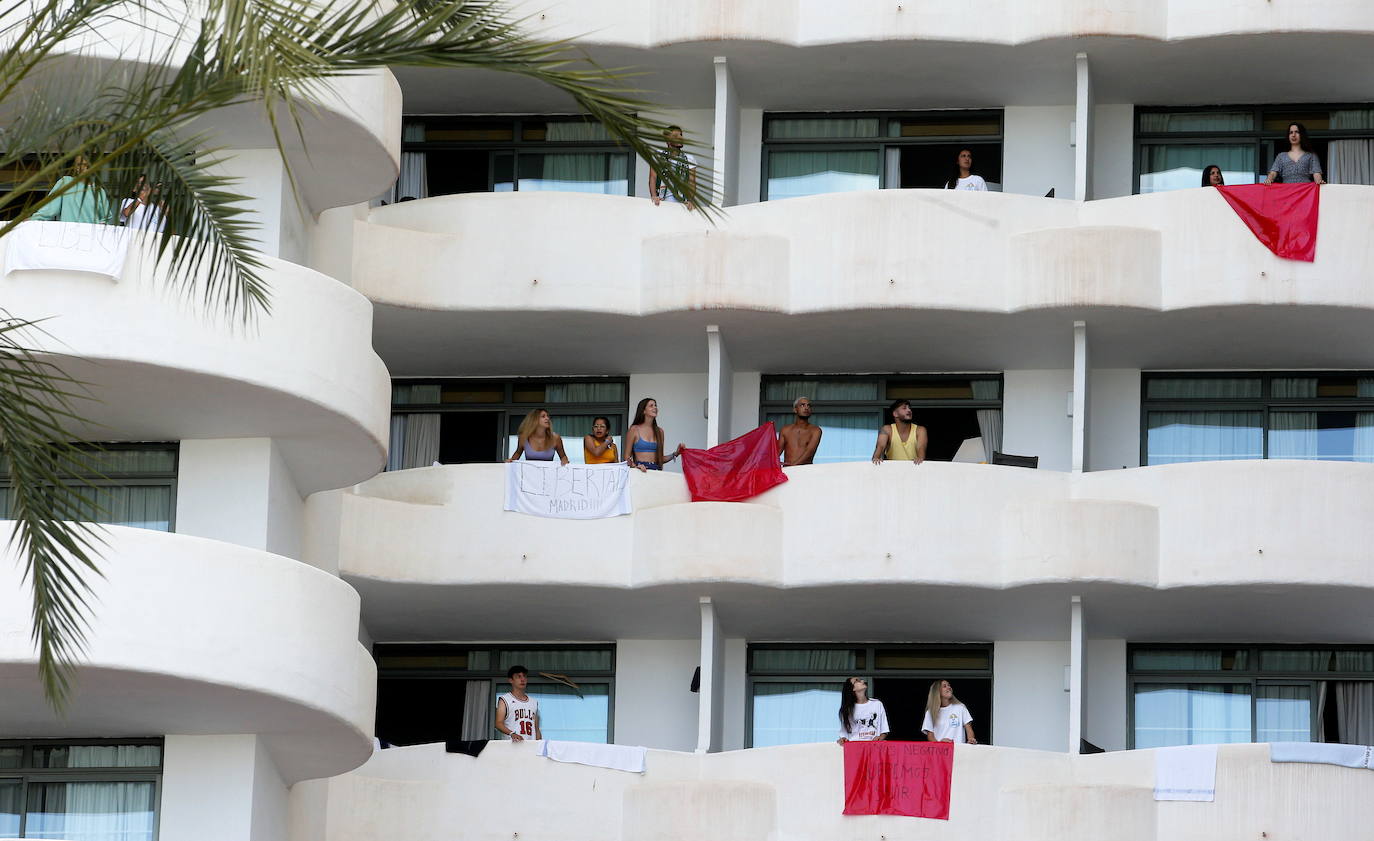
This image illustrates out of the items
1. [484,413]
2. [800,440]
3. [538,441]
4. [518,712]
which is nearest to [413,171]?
[484,413]

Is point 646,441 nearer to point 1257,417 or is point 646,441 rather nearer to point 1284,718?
point 1257,417

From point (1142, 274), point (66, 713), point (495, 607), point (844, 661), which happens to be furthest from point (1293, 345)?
point (66, 713)

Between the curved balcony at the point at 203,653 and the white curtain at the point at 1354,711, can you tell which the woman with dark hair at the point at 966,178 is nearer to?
the white curtain at the point at 1354,711

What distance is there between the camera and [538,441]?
100ft

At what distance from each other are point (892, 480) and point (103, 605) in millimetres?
9135

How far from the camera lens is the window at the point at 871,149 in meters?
32.8

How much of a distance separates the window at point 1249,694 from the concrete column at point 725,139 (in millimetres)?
6870

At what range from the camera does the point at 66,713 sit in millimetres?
25297

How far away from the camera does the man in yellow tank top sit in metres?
30.0

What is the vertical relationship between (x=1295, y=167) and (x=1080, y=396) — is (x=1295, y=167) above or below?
above

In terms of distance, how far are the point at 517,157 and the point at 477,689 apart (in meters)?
6.31

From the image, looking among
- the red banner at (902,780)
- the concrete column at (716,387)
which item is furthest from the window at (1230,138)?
the red banner at (902,780)

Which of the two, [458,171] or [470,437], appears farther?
[458,171]

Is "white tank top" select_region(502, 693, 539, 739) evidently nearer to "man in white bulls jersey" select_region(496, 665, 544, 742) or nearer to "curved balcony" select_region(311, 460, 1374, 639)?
"man in white bulls jersey" select_region(496, 665, 544, 742)
